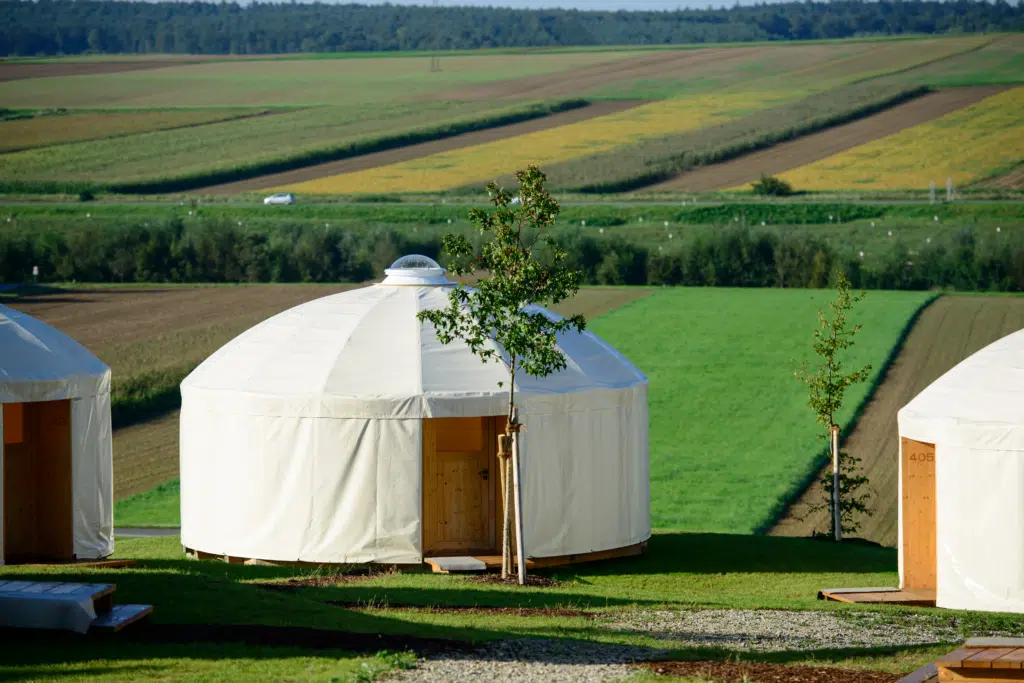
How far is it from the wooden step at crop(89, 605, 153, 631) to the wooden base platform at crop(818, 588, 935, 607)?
7.75 metres

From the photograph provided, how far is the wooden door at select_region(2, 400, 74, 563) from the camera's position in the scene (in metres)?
19.2

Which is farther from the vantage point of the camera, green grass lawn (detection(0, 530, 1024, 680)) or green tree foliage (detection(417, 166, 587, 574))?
green tree foliage (detection(417, 166, 587, 574))

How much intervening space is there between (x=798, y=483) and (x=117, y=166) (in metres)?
43.6

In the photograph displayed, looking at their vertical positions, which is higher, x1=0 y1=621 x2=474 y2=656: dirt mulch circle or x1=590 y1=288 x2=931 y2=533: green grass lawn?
x1=0 y1=621 x2=474 y2=656: dirt mulch circle

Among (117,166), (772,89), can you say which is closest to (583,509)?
(117,166)

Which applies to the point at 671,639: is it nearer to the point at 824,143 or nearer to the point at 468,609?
the point at 468,609

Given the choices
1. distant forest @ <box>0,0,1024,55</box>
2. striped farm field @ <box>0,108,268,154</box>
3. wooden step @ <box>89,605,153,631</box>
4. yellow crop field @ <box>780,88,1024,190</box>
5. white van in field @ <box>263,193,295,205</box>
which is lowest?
wooden step @ <box>89,605,153,631</box>

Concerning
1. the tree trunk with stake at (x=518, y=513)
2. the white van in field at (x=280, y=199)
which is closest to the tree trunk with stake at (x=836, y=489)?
the tree trunk with stake at (x=518, y=513)

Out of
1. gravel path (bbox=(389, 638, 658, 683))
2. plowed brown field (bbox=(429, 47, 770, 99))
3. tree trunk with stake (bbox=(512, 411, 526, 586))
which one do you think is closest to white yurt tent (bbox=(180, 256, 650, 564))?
tree trunk with stake (bbox=(512, 411, 526, 586))

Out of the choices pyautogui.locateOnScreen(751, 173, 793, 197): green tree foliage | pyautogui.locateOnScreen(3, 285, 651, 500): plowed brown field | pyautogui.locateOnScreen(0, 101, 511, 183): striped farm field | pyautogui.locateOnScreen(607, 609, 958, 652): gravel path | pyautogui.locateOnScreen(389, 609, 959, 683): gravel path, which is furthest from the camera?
pyautogui.locateOnScreen(0, 101, 511, 183): striped farm field

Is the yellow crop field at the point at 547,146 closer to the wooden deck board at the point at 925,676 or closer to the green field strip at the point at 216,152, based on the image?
the green field strip at the point at 216,152

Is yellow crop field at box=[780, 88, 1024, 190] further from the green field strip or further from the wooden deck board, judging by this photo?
the wooden deck board

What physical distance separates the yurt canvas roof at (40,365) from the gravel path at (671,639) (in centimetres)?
785

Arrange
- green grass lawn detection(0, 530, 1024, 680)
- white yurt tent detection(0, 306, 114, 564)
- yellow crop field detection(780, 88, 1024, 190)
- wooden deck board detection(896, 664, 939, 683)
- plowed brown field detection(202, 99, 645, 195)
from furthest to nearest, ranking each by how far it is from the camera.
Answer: plowed brown field detection(202, 99, 645, 195) → yellow crop field detection(780, 88, 1024, 190) → white yurt tent detection(0, 306, 114, 564) → green grass lawn detection(0, 530, 1024, 680) → wooden deck board detection(896, 664, 939, 683)
